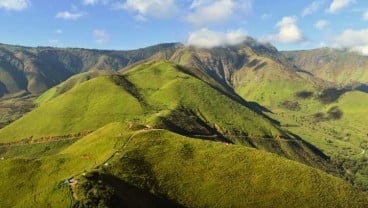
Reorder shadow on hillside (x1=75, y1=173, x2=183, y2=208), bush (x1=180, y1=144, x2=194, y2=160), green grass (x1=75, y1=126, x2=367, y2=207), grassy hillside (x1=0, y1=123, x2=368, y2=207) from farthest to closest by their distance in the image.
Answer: bush (x1=180, y1=144, x2=194, y2=160) < green grass (x1=75, y1=126, x2=367, y2=207) < grassy hillside (x1=0, y1=123, x2=368, y2=207) < shadow on hillside (x1=75, y1=173, x2=183, y2=208)

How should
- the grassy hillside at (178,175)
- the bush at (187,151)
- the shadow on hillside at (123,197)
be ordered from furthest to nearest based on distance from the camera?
1. the bush at (187,151)
2. the grassy hillside at (178,175)
3. the shadow on hillside at (123,197)

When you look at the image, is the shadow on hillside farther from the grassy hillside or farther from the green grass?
the green grass

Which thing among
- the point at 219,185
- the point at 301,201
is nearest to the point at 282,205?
the point at 301,201

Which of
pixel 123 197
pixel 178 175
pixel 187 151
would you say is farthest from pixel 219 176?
pixel 123 197

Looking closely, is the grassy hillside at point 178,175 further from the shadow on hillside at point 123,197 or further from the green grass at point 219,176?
the shadow on hillside at point 123,197

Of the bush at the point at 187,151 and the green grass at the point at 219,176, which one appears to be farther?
the bush at the point at 187,151

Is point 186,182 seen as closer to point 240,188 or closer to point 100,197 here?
point 240,188

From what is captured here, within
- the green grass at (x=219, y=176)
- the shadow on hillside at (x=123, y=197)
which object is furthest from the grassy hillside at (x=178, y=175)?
the shadow on hillside at (x=123, y=197)

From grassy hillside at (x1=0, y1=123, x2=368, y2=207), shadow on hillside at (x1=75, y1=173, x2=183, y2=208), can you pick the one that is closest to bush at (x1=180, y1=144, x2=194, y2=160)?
grassy hillside at (x1=0, y1=123, x2=368, y2=207)
